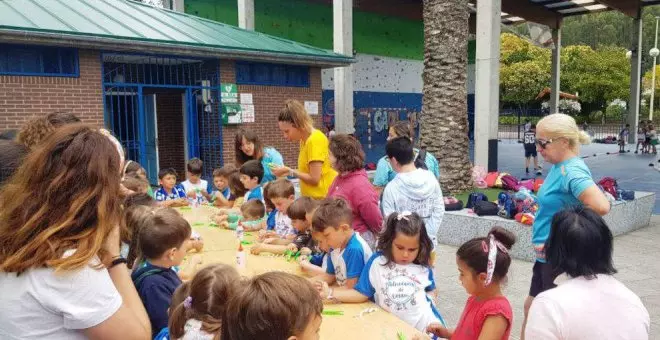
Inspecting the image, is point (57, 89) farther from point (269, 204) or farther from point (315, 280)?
point (315, 280)

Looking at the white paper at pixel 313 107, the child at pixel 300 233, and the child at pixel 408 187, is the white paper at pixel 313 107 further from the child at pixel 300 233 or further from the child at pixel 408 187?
the child at pixel 408 187

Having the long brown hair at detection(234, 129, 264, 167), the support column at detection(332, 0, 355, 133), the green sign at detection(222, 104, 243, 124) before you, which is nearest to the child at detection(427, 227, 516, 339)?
the long brown hair at detection(234, 129, 264, 167)

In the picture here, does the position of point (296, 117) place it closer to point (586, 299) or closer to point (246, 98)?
point (586, 299)

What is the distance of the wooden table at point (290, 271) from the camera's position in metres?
2.64

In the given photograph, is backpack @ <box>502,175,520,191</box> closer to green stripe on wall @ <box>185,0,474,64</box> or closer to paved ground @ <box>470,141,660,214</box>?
paved ground @ <box>470,141,660,214</box>

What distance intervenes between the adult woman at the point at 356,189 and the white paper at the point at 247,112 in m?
8.87

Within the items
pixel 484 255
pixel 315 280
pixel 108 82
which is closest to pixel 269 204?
pixel 315 280

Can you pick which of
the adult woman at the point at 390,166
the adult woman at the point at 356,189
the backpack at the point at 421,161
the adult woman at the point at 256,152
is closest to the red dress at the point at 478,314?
the adult woman at the point at 356,189

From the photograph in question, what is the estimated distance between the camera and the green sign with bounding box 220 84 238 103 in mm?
12133

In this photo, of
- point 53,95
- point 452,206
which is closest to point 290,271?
point 452,206

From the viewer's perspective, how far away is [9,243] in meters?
1.55

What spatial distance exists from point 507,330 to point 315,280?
1302 millimetres

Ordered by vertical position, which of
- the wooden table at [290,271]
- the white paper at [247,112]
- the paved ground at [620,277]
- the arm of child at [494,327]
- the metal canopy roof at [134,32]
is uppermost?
the metal canopy roof at [134,32]

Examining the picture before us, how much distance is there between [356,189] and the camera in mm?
3918
